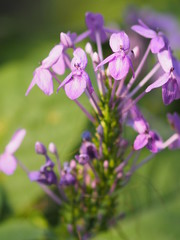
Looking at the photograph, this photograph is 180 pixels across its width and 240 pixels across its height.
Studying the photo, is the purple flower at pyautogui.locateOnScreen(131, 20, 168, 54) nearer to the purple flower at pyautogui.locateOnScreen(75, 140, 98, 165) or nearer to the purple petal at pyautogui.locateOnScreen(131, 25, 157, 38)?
the purple petal at pyautogui.locateOnScreen(131, 25, 157, 38)

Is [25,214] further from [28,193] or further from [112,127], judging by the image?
[112,127]

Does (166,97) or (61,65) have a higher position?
(61,65)

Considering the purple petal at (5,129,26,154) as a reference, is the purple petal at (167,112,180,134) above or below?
below

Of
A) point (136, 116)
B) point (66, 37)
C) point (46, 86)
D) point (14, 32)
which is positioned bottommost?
point (136, 116)

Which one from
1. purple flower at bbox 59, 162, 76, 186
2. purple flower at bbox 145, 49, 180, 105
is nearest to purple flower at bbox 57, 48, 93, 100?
purple flower at bbox 145, 49, 180, 105

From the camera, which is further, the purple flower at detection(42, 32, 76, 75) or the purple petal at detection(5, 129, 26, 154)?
the purple petal at detection(5, 129, 26, 154)

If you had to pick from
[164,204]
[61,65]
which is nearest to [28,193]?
[164,204]

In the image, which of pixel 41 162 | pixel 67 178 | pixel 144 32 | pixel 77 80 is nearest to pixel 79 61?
pixel 77 80

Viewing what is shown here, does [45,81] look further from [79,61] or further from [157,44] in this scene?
[157,44]
